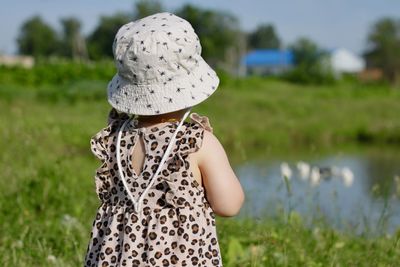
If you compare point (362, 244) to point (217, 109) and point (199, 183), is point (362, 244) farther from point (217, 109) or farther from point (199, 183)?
point (217, 109)

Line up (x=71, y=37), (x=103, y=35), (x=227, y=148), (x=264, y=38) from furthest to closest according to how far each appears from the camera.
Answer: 1. (x=264, y=38)
2. (x=71, y=37)
3. (x=103, y=35)
4. (x=227, y=148)

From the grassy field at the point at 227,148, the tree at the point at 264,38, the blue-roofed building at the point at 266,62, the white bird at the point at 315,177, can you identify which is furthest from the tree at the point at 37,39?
the white bird at the point at 315,177

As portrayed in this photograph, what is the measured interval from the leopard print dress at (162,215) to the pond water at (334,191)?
3.65ft

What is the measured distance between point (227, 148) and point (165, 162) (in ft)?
41.2

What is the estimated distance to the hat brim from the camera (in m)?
A: 2.26

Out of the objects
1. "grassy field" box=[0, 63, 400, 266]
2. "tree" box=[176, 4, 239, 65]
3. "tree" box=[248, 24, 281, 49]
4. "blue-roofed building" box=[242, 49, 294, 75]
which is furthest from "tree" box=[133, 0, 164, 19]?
"tree" box=[248, 24, 281, 49]

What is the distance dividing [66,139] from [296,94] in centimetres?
1298

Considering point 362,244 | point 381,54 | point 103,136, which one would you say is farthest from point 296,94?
point 381,54

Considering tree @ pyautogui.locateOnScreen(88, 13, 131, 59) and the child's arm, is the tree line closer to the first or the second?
tree @ pyautogui.locateOnScreen(88, 13, 131, 59)

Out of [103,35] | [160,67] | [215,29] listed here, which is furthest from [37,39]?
[160,67]

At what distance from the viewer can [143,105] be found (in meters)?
2.27

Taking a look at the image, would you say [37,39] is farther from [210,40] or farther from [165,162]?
[165,162]

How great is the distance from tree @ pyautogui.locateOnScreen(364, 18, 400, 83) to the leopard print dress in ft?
158

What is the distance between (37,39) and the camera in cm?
5503
